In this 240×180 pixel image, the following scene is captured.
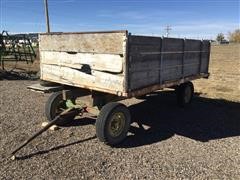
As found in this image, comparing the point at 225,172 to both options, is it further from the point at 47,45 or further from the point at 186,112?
the point at 47,45

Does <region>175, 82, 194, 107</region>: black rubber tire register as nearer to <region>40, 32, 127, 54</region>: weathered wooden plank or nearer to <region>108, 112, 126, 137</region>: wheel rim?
<region>108, 112, 126, 137</region>: wheel rim

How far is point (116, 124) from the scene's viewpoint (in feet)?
17.5

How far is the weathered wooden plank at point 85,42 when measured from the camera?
4.91 metres

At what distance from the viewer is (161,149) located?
17.0 feet

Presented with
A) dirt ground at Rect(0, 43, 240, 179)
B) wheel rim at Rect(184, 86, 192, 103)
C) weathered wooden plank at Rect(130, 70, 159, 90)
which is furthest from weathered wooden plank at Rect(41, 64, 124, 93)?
wheel rim at Rect(184, 86, 192, 103)

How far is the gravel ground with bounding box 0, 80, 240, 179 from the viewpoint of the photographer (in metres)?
4.32

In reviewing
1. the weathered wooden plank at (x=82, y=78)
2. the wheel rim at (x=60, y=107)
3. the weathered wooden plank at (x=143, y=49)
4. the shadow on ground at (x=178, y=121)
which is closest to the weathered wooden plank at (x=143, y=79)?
the weathered wooden plank at (x=82, y=78)

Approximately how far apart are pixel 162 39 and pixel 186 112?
261cm

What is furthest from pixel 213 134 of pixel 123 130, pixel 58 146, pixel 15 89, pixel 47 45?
pixel 15 89

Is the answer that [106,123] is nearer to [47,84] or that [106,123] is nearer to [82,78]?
[82,78]

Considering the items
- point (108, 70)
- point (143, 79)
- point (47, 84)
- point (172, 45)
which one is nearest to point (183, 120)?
point (172, 45)

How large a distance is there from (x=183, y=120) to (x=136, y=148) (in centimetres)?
218

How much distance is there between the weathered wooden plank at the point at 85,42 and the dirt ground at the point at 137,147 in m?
1.67

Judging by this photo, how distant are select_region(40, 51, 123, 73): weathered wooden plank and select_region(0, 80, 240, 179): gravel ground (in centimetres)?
137
